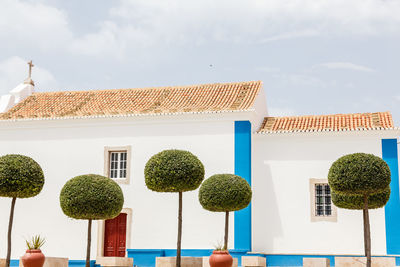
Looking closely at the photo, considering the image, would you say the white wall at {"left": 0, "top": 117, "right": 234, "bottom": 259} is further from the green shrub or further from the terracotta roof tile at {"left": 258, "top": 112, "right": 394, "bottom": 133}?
the green shrub

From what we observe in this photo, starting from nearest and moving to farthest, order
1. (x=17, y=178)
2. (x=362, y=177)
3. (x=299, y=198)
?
(x=362, y=177), (x=17, y=178), (x=299, y=198)

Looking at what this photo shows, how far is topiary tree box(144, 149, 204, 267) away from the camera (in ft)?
60.1

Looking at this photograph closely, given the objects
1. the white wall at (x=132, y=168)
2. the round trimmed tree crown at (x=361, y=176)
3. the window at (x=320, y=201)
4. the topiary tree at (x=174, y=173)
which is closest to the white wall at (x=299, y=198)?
the window at (x=320, y=201)

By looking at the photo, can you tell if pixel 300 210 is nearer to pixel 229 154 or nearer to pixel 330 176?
pixel 229 154

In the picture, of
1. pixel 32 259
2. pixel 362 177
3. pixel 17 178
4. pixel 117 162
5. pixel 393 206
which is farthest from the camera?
pixel 117 162

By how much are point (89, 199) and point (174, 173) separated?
2.72 m

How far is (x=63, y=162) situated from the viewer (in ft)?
81.0

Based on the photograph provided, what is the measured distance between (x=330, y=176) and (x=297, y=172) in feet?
21.6

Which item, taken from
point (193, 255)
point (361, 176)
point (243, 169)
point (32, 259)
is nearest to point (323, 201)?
Result: point (243, 169)

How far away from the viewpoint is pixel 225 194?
18.8 metres

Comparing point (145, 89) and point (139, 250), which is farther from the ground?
point (145, 89)

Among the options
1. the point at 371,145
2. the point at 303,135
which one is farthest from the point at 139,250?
the point at 371,145

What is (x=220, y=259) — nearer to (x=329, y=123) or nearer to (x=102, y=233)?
(x=102, y=233)

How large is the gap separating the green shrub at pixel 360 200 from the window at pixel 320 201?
206 cm
